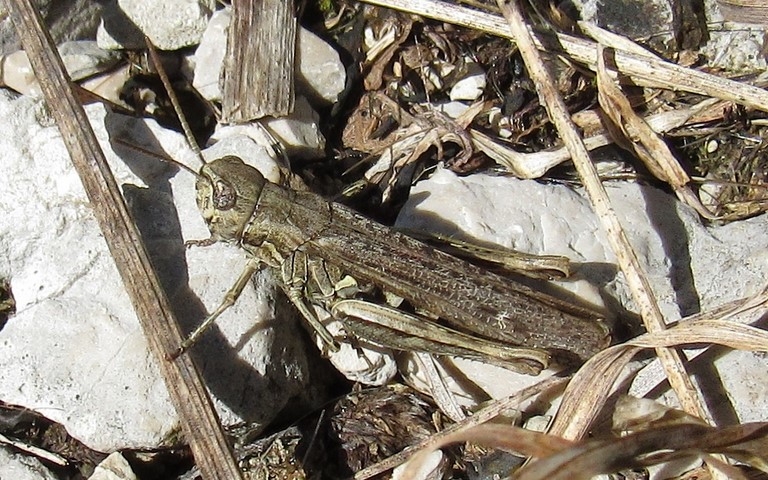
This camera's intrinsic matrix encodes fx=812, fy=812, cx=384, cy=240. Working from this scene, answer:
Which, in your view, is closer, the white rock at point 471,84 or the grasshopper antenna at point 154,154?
the grasshopper antenna at point 154,154

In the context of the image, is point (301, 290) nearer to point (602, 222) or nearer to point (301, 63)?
point (301, 63)

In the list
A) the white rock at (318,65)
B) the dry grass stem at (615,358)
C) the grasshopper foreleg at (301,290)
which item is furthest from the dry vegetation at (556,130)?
the grasshopper foreleg at (301,290)

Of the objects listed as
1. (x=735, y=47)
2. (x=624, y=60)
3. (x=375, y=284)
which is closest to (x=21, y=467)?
(x=375, y=284)

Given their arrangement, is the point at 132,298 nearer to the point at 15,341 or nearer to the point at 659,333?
the point at 15,341

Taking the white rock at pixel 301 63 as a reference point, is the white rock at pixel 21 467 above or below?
below

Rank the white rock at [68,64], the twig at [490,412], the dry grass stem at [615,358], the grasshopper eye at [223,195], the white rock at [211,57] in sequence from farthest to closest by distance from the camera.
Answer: the white rock at [211,57] → the white rock at [68,64] → the grasshopper eye at [223,195] → the twig at [490,412] → the dry grass stem at [615,358]

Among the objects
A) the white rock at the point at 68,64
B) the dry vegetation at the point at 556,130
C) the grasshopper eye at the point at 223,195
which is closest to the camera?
the dry vegetation at the point at 556,130

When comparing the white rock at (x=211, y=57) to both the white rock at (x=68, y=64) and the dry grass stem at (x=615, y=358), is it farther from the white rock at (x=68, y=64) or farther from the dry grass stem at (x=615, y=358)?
the dry grass stem at (x=615, y=358)
